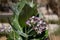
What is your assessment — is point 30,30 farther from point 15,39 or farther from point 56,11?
point 56,11

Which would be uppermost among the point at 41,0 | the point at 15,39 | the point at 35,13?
the point at 35,13

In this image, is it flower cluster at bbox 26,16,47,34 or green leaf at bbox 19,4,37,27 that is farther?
green leaf at bbox 19,4,37,27

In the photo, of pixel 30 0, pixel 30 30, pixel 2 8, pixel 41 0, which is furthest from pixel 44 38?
pixel 41 0

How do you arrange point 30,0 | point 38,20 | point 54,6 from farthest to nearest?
point 54,6 < point 30,0 < point 38,20

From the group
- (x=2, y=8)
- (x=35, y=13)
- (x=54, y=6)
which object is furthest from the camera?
(x=54, y=6)

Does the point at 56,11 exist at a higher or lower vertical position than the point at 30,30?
lower

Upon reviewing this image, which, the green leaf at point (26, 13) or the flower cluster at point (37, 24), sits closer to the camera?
the flower cluster at point (37, 24)

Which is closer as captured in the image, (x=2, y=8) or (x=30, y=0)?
(x=30, y=0)
